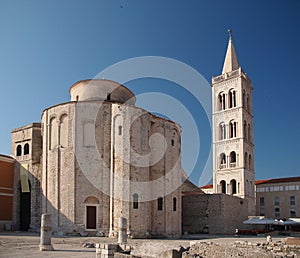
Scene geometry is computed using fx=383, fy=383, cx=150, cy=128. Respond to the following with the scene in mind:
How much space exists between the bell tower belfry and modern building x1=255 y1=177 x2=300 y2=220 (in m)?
5.37

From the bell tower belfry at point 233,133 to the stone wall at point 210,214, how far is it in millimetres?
12911

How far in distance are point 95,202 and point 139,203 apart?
3.53m

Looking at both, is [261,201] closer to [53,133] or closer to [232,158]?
[232,158]

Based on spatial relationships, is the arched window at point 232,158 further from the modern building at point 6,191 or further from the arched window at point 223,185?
the modern building at point 6,191

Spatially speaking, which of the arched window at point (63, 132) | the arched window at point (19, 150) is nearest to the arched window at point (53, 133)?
the arched window at point (63, 132)

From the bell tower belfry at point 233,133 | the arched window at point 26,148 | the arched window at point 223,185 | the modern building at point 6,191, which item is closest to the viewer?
the modern building at point 6,191

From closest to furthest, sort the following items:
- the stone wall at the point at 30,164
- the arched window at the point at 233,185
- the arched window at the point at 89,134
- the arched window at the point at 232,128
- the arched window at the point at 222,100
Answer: the arched window at the point at 89,134
the stone wall at the point at 30,164
the arched window at the point at 233,185
the arched window at the point at 232,128
the arched window at the point at 222,100

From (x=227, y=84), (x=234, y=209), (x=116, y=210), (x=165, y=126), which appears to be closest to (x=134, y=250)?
(x=116, y=210)

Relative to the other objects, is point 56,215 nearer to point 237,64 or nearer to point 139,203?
point 139,203

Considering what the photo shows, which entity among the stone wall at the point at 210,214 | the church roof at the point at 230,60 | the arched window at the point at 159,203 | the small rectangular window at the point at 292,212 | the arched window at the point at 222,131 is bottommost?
the small rectangular window at the point at 292,212

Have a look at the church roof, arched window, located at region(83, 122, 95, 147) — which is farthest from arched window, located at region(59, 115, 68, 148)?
the church roof

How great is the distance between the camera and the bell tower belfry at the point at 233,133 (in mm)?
53969

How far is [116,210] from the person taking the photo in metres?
29.5

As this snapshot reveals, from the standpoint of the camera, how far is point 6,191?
34438 mm
